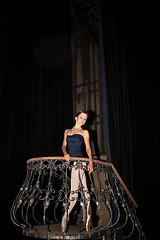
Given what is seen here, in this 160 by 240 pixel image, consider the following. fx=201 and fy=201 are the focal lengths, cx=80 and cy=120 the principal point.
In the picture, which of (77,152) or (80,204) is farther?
(77,152)

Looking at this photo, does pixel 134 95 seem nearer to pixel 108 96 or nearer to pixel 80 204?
pixel 108 96

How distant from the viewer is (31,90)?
4770 millimetres

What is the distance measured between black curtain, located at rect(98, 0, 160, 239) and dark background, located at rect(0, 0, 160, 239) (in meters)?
0.01

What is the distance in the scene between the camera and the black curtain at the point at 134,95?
3627 mm

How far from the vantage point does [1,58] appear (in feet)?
13.2

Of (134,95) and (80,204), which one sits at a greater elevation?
(134,95)

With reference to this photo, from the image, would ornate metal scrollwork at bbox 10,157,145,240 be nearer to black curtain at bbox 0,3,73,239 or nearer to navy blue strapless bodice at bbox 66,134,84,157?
navy blue strapless bodice at bbox 66,134,84,157

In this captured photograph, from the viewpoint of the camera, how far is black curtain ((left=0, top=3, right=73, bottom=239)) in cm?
387

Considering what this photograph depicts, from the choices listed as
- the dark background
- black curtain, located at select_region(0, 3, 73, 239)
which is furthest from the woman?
black curtain, located at select_region(0, 3, 73, 239)

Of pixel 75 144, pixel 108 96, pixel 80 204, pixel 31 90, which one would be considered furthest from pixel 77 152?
pixel 31 90

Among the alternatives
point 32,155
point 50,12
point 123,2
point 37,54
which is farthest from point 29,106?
point 123,2

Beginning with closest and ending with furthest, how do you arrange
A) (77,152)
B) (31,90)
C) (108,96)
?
(77,152)
(108,96)
(31,90)

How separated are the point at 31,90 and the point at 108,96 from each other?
182 cm

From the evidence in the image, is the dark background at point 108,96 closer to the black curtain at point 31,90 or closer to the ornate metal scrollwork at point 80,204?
the black curtain at point 31,90
